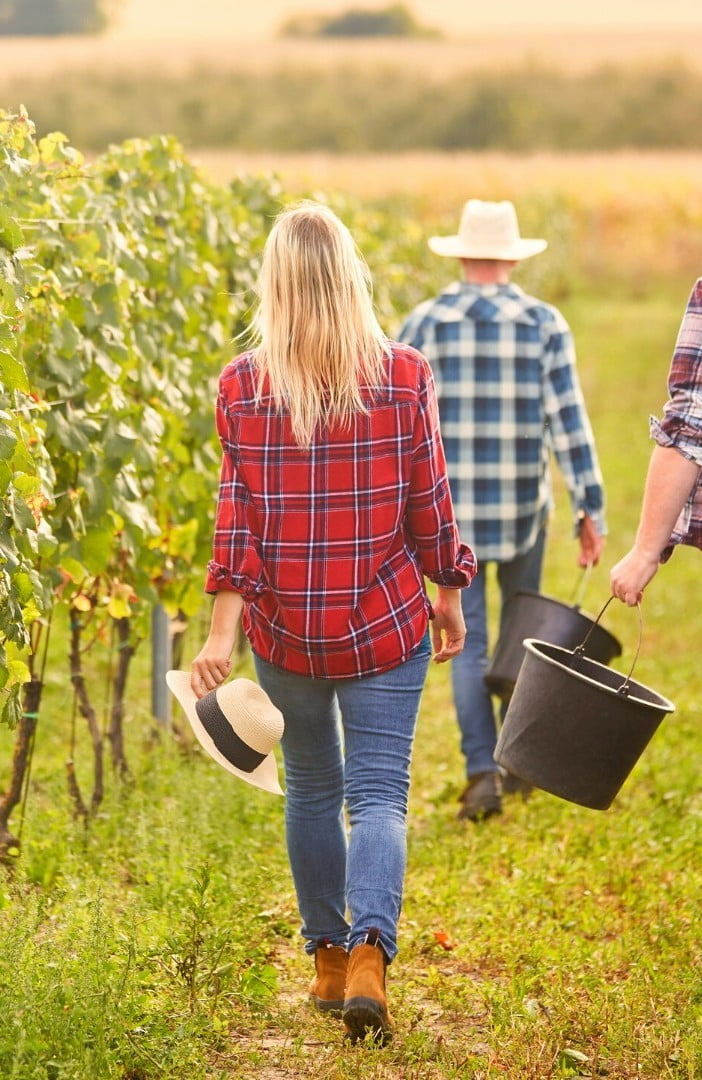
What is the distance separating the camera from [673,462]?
362 centimetres

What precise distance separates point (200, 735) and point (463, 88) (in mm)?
69814

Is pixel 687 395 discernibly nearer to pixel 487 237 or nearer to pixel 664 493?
pixel 664 493

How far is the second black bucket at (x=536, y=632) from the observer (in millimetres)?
5051

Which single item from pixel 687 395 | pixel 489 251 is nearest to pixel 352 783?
pixel 687 395

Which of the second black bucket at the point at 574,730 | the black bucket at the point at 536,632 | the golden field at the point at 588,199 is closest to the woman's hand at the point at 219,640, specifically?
the second black bucket at the point at 574,730

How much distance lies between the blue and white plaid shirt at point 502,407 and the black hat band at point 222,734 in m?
2.23

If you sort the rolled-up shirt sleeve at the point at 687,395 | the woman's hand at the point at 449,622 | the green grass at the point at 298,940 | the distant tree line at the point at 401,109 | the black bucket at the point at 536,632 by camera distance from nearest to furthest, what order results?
1. the green grass at the point at 298,940
2. the rolled-up shirt sleeve at the point at 687,395
3. the woman's hand at the point at 449,622
4. the black bucket at the point at 536,632
5. the distant tree line at the point at 401,109

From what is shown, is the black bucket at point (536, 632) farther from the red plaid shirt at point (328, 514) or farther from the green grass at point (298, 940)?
the red plaid shirt at point (328, 514)

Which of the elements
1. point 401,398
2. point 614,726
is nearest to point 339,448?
point 401,398

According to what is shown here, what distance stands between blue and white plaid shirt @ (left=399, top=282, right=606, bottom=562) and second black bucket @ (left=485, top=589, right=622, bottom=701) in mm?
349

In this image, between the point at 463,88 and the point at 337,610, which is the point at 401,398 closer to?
the point at 337,610

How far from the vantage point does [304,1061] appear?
3484 mm

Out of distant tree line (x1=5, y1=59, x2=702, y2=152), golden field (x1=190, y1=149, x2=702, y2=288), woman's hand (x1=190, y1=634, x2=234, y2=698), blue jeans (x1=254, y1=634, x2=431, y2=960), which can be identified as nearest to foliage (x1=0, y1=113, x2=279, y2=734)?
woman's hand (x1=190, y1=634, x2=234, y2=698)

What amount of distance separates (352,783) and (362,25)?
105 m
